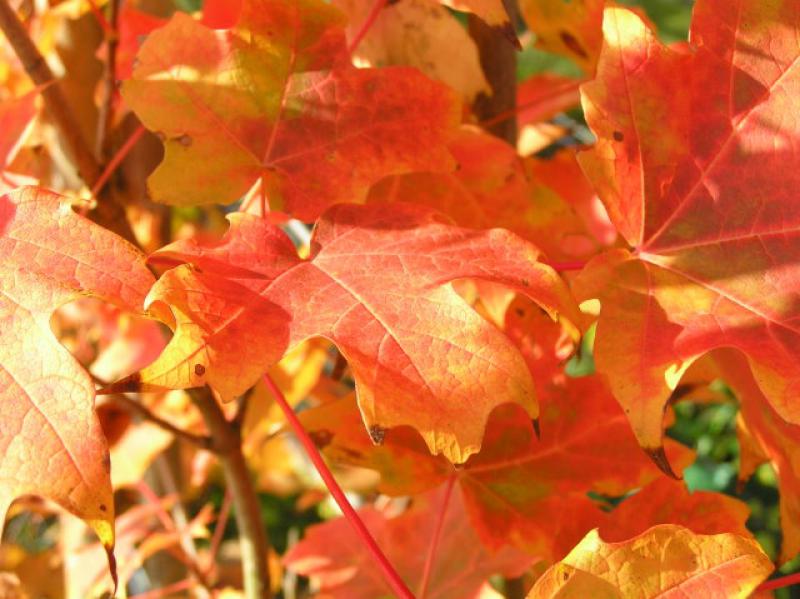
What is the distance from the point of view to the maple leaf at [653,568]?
488mm

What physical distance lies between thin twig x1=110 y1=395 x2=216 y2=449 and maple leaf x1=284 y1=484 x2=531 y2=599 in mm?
162

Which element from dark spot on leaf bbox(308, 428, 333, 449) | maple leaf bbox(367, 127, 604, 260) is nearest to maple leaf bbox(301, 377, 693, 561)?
dark spot on leaf bbox(308, 428, 333, 449)

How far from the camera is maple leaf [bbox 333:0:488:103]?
32.3 inches

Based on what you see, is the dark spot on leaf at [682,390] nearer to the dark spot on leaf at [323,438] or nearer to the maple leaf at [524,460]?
the maple leaf at [524,460]

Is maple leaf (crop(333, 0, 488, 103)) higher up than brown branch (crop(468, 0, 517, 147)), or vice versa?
maple leaf (crop(333, 0, 488, 103))

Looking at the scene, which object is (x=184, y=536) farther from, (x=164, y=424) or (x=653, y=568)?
(x=653, y=568)

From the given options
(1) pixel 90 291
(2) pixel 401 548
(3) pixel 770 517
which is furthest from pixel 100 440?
(3) pixel 770 517

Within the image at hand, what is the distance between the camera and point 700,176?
0.63 metres

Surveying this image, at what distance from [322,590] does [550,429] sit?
33 centimetres

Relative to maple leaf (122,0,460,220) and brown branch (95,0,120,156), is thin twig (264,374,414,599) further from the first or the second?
brown branch (95,0,120,156)

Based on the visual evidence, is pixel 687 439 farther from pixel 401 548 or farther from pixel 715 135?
pixel 715 135

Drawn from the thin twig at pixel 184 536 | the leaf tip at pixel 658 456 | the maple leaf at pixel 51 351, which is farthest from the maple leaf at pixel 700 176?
the thin twig at pixel 184 536

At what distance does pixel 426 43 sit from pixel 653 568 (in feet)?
1.63

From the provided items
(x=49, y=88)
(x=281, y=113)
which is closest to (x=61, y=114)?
(x=49, y=88)
